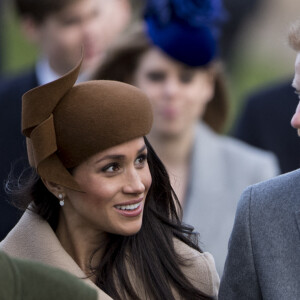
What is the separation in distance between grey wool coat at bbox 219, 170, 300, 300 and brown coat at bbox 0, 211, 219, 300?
0.70 ft

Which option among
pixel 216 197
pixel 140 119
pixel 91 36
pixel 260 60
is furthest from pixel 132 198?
pixel 260 60

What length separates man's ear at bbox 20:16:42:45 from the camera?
8656 millimetres

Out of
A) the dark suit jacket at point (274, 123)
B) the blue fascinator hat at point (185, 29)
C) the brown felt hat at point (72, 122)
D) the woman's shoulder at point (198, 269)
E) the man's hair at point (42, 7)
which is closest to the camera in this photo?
the brown felt hat at point (72, 122)

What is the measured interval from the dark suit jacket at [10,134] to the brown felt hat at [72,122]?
1.62 m

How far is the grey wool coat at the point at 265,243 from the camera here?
16.7ft

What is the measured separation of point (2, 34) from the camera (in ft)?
41.9

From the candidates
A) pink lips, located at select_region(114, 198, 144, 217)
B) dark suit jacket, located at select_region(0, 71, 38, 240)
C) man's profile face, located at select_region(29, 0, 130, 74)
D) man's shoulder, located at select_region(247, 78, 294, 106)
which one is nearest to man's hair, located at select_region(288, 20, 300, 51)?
pink lips, located at select_region(114, 198, 144, 217)

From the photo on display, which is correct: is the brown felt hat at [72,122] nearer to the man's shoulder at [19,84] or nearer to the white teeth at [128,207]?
the white teeth at [128,207]

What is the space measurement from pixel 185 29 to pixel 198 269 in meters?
2.71

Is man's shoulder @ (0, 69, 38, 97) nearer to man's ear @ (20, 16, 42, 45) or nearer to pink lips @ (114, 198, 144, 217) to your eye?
man's ear @ (20, 16, 42, 45)

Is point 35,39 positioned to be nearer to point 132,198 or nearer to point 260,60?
point 132,198

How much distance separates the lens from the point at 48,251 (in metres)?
5.18

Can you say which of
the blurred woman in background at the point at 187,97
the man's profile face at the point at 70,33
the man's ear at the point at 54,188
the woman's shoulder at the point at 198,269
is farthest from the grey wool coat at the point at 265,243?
the man's profile face at the point at 70,33

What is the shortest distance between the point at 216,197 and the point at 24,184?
270 centimetres
